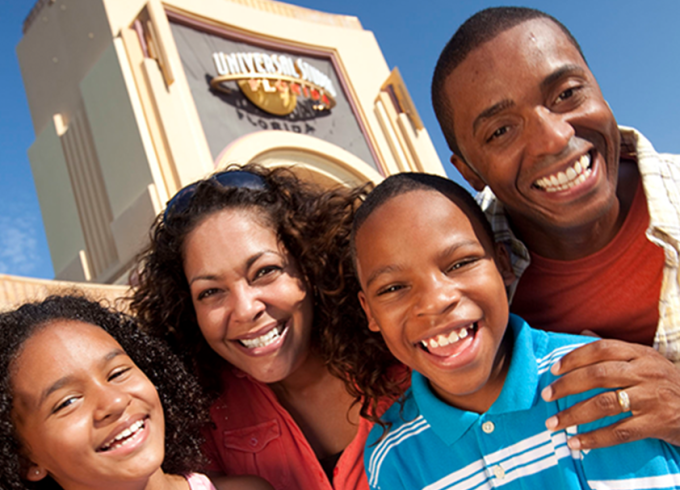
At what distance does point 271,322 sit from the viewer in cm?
245

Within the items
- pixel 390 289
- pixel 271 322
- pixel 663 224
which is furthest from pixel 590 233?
pixel 271 322

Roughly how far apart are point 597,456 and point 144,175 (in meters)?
7.44

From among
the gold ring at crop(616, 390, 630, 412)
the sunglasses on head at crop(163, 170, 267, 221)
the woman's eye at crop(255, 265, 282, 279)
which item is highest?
the sunglasses on head at crop(163, 170, 267, 221)

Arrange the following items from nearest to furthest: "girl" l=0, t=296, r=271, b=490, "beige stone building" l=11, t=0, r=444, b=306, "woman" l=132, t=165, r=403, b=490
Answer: "girl" l=0, t=296, r=271, b=490 → "woman" l=132, t=165, r=403, b=490 → "beige stone building" l=11, t=0, r=444, b=306

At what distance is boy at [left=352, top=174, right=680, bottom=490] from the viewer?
68.7 inches

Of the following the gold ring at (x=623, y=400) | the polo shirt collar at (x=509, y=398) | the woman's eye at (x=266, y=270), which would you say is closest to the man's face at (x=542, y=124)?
the polo shirt collar at (x=509, y=398)

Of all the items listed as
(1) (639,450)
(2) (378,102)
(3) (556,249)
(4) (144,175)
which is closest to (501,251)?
(3) (556,249)

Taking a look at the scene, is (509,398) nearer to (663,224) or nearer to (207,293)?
(663,224)

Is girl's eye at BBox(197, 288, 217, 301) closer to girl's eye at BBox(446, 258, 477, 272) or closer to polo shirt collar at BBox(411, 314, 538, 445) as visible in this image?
polo shirt collar at BBox(411, 314, 538, 445)

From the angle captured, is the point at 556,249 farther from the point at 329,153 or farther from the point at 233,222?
the point at 329,153

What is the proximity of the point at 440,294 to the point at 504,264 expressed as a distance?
0.39 m

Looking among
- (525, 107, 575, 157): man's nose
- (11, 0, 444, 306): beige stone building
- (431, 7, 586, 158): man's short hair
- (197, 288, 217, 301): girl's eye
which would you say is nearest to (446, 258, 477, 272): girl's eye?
(525, 107, 575, 157): man's nose

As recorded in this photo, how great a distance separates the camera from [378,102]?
12.0m

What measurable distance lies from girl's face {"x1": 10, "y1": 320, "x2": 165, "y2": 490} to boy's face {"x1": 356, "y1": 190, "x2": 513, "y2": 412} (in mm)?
940
